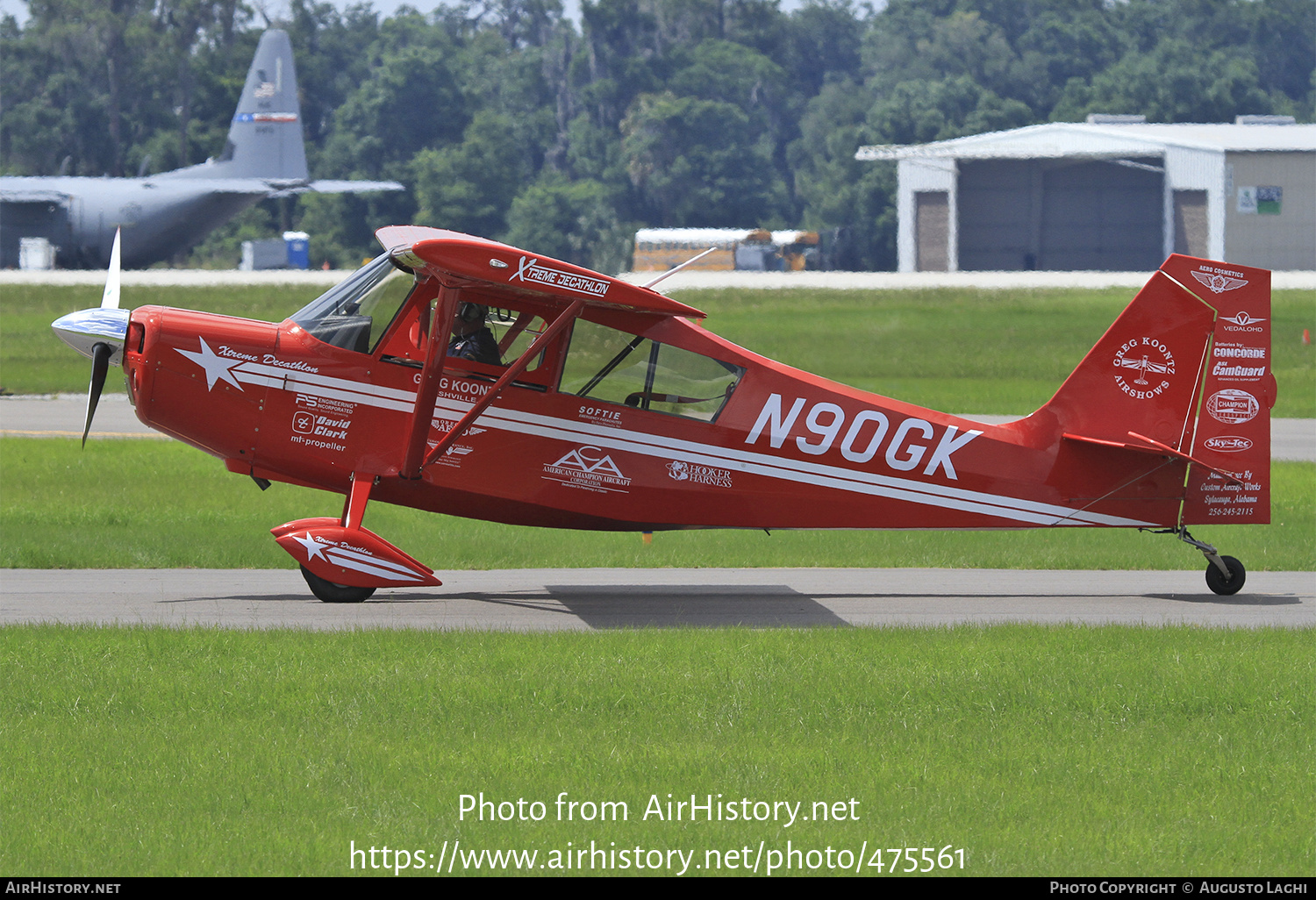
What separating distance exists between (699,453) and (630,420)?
611mm

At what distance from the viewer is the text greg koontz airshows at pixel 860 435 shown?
1191cm

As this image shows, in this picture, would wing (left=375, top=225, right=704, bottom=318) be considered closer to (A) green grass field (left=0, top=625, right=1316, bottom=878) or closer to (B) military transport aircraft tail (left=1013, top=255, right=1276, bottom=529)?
(A) green grass field (left=0, top=625, right=1316, bottom=878)

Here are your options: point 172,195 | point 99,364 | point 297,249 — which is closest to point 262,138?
point 172,195

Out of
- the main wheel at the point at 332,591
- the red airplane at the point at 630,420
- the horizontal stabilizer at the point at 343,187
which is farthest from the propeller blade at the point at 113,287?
the horizontal stabilizer at the point at 343,187

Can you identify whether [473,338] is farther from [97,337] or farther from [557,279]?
[97,337]

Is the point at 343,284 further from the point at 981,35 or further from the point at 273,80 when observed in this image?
the point at 981,35

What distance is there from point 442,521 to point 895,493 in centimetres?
639

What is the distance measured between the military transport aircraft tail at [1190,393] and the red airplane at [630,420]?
0.02 metres

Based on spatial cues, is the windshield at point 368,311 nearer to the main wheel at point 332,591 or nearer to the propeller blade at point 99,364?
the propeller blade at point 99,364

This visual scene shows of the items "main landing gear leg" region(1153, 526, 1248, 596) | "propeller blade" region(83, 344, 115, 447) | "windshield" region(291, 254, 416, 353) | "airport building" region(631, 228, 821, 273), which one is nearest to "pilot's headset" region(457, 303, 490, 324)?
"windshield" region(291, 254, 416, 353)

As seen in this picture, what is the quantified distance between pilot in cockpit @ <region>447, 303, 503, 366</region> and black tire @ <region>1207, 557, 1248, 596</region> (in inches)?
245

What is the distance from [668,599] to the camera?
12.3 metres

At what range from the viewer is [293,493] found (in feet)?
60.5

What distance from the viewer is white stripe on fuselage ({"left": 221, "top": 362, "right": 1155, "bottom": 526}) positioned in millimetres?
11492
